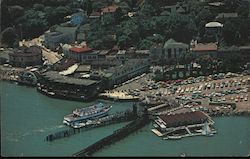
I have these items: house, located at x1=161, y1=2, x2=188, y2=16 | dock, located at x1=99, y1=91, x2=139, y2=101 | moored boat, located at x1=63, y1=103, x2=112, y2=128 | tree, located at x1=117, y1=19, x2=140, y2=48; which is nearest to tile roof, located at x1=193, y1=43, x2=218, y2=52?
tree, located at x1=117, y1=19, x2=140, y2=48

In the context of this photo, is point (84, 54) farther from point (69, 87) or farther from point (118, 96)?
point (118, 96)

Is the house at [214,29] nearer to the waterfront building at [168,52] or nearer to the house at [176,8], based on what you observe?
the waterfront building at [168,52]

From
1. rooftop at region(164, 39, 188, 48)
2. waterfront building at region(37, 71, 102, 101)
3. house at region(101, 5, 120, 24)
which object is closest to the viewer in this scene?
waterfront building at region(37, 71, 102, 101)

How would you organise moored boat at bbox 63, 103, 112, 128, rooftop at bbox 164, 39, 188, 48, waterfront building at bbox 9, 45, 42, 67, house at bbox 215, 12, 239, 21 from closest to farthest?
1. moored boat at bbox 63, 103, 112, 128
2. rooftop at bbox 164, 39, 188, 48
3. waterfront building at bbox 9, 45, 42, 67
4. house at bbox 215, 12, 239, 21

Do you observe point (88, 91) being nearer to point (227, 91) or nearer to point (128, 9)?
point (227, 91)

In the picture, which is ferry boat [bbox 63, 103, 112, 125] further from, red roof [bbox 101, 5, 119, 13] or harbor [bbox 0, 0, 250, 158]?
red roof [bbox 101, 5, 119, 13]

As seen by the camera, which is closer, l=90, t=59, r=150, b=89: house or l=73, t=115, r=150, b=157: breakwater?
l=73, t=115, r=150, b=157: breakwater
